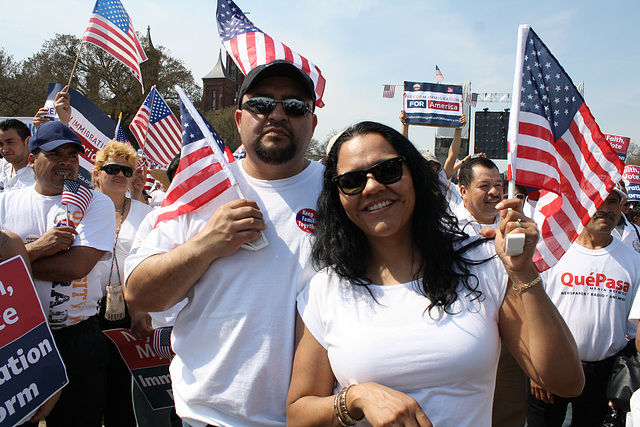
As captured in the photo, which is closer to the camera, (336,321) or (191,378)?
(336,321)

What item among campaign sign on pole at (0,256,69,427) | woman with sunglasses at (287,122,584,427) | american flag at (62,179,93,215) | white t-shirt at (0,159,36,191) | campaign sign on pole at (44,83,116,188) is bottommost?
campaign sign on pole at (0,256,69,427)

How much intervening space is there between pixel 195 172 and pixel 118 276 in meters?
2.17

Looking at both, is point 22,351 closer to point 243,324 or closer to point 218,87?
point 243,324

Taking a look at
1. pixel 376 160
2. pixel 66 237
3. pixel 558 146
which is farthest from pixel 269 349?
pixel 66 237

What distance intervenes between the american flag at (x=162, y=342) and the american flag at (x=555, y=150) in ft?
9.59

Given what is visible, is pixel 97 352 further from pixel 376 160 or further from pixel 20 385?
pixel 376 160

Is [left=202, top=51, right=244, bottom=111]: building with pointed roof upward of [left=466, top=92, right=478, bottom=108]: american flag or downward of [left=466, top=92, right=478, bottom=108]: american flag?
upward

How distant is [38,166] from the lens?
334 centimetres

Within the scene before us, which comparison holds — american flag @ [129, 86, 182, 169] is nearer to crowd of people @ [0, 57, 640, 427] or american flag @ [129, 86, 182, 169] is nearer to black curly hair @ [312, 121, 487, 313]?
crowd of people @ [0, 57, 640, 427]

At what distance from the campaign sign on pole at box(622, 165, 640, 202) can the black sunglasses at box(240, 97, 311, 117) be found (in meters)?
10.1

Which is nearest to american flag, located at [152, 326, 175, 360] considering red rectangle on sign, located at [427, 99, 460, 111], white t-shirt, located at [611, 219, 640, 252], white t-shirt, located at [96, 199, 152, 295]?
white t-shirt, located at [96, 199, 152, 295]

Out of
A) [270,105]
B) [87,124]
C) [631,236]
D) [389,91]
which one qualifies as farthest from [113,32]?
[389,91]

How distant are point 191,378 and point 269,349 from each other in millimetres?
426

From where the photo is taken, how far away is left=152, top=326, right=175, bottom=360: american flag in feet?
12.5
